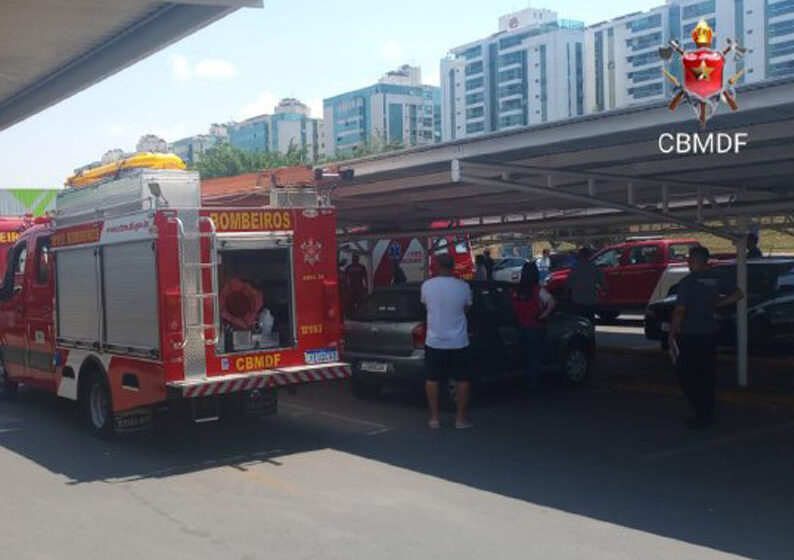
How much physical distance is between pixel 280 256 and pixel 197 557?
4.37 m

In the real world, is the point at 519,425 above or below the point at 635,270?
below

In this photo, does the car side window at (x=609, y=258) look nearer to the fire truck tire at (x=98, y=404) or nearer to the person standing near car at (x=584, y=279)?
the person standing near car at (x=584, y=279)

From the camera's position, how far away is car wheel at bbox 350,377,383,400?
12.1 m

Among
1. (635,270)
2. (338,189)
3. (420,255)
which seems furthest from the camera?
(420,255)

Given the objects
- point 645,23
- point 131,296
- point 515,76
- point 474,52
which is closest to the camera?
point 131,296

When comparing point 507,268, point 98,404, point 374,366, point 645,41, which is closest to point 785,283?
point 374,366

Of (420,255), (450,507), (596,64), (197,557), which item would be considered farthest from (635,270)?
(596,64)

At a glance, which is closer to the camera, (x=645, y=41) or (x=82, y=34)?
(x=82, y=34)

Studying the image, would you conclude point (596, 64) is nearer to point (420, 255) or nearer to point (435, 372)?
point (420, 255)

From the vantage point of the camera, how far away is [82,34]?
8.77 meters

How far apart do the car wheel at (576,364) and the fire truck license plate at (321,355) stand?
402 cm

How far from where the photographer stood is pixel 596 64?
13300 centimetres

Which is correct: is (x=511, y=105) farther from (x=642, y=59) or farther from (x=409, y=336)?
(x=409, y=336)

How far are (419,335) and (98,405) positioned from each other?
3.83m
